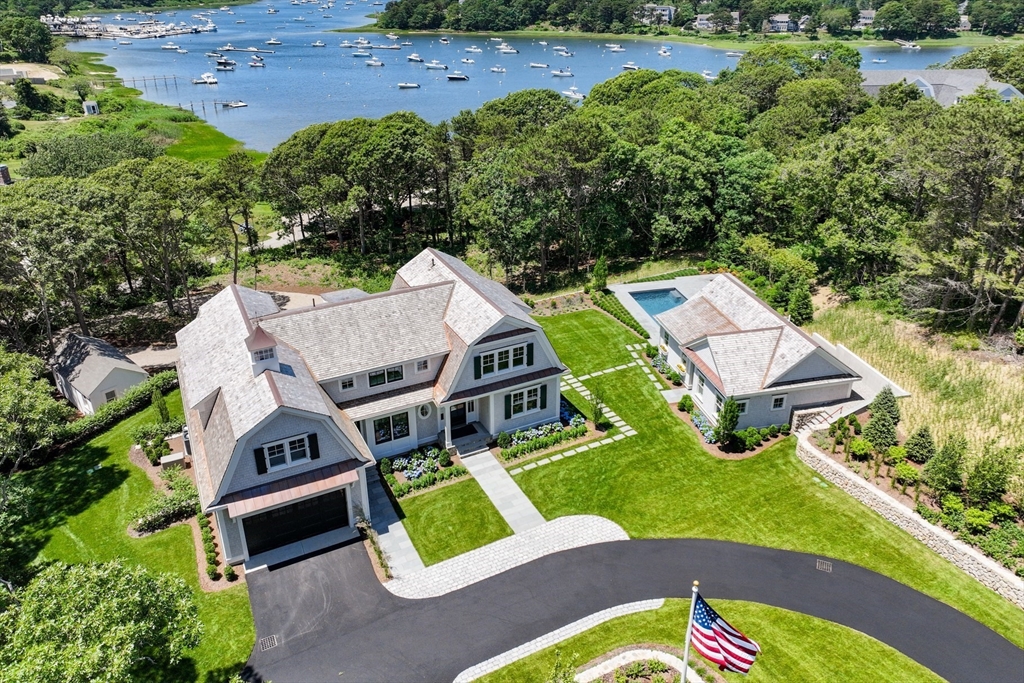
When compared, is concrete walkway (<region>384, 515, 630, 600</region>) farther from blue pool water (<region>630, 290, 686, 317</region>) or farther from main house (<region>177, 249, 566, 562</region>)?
blue pool water (<region>630, 290, 686, 317</region>)

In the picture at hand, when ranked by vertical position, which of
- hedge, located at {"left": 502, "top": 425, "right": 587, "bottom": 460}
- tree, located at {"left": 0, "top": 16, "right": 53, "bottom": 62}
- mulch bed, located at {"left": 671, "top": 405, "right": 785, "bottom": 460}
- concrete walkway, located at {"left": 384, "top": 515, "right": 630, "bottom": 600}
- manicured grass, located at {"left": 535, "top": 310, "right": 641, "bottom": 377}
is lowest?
concrete walkway, located at {"left": 384, "top": 515, "right": 630, "bottom": 600}

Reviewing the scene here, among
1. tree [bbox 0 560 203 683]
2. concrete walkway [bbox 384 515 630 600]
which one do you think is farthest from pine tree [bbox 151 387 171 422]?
concrete walkway [bbox 384 515 630 600]

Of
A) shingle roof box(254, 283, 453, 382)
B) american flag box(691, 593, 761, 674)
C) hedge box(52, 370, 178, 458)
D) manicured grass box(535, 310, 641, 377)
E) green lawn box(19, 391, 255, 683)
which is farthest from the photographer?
manicured grass box(535, 310, 641, 377)

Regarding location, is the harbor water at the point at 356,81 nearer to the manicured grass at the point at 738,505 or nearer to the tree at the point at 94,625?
the manicured grass at the point at 738,505

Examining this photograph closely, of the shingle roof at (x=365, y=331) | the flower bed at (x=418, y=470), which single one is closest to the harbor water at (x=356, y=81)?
the shingle roof at (x=365, y=331)

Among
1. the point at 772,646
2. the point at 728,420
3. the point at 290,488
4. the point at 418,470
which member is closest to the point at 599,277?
the point at 728,420
